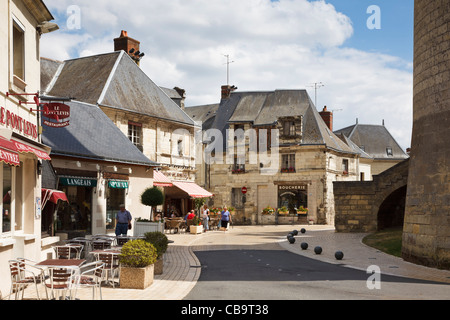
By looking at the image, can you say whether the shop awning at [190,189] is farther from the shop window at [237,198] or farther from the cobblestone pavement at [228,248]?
the shop window at [237,198]

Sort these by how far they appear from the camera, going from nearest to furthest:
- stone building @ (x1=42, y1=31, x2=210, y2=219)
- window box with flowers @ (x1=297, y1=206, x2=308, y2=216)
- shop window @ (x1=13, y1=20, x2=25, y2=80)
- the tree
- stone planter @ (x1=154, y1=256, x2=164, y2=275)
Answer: shop window @ (x1=13, y1=20, x2=25, y2=80) → stone planter @ (x1=154, y1=256, x2=164, y2=275) → the tree → stone building @ (x1=42, y1=31, x2=210, y2=219) → window box with flowers @ (x1=297, y1=206, x2=308, y2=216)

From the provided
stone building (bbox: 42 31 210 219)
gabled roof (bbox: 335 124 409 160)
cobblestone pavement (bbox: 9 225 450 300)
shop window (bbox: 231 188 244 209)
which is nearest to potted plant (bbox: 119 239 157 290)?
cobblestone pavement (bbox: 9 225 450 300)

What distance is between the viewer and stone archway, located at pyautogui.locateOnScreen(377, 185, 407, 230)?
78.7 ft

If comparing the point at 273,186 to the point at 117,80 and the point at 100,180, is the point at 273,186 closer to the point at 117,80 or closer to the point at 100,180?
the point at 117,80

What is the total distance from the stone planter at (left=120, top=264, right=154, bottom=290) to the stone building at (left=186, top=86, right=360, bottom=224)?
27002 millimetres

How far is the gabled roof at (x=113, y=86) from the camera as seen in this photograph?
974 inches

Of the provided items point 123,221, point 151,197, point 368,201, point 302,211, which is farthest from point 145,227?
point 302,211

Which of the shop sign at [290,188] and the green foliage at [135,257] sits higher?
the shop sign at [290,188]

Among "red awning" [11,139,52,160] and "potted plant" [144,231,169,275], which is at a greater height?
"red awning" [11,139,52,160]

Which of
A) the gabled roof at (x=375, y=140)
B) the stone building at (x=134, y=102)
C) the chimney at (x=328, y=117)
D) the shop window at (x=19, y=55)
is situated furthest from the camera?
the gabled roof at (x=375, y=140)

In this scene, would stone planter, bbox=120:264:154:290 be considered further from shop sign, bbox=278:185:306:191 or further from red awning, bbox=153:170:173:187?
shop sign, bbox=278:185:306:191

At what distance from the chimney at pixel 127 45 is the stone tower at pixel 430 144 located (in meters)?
18.4

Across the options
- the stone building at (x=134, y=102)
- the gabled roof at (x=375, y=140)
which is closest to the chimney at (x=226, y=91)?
the stone building at (x=134, y=102)

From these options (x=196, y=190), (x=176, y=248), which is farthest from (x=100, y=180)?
(x=196, y=190)
